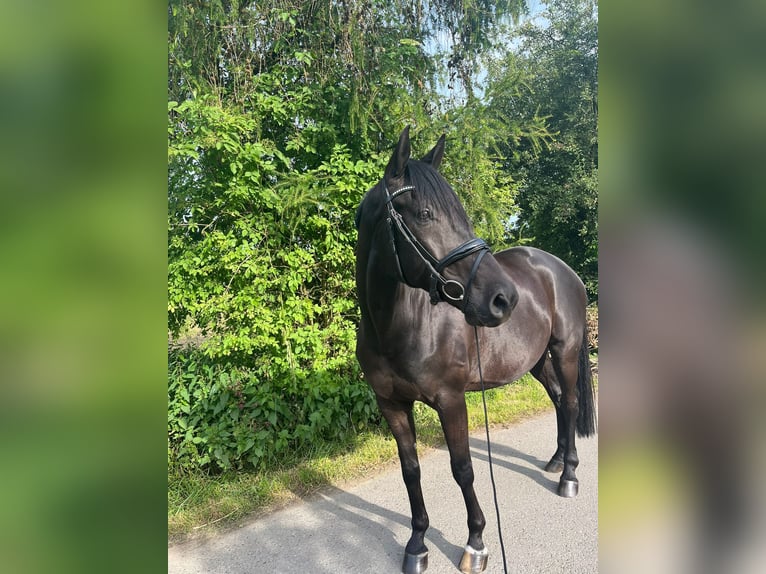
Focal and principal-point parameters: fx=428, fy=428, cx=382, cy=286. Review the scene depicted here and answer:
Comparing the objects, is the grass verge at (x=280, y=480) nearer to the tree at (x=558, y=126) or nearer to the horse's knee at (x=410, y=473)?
the horse's knee at (x=410, y=473)

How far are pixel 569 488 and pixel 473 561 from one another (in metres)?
1.07

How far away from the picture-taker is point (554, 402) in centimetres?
347

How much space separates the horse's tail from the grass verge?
0.94m

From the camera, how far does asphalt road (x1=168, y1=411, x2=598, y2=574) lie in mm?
2301

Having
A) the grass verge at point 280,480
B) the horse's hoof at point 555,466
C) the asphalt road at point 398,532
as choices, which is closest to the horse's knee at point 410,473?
the asphalt road at point 398,532

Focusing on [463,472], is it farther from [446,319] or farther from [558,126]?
[558,126]

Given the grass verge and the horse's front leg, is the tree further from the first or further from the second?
the horse's front leg

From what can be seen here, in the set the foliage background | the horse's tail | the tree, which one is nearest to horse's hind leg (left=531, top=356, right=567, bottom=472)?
the horse's tail
